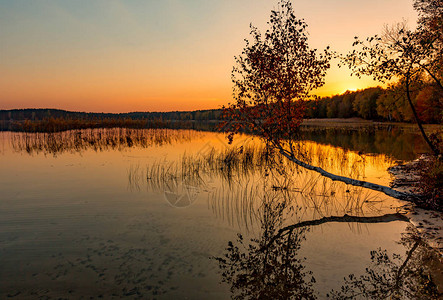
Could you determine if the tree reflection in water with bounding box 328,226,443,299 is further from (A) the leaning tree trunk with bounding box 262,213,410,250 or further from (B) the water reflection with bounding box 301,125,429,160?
(B) the water reflection with bounding box 301,125,429,160

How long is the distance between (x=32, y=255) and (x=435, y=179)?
16.4 meters

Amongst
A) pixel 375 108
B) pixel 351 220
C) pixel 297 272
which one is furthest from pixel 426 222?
pixel 375 108

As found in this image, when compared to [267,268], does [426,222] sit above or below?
above

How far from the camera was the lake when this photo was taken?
23.9ft

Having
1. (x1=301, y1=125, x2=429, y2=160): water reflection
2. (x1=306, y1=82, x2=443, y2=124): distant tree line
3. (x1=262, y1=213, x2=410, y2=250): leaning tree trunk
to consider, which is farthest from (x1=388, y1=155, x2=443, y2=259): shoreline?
(x1=306, y1=82, x2=443, y2=124): distant tree line

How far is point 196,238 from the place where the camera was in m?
10.3

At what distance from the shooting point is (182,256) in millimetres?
8883

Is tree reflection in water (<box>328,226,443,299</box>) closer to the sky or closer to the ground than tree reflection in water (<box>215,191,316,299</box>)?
closer to the sky

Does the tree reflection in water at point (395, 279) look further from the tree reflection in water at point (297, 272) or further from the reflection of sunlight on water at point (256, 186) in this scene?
the reflection of sunlight on water at point (256, 186)

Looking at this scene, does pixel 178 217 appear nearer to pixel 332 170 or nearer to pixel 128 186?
pixel 128 186

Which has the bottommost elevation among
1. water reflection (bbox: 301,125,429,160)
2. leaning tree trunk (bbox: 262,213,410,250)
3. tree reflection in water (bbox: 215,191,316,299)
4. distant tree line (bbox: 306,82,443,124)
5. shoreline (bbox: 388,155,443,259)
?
tree reflection in water (bbox: 215,191,316,299)

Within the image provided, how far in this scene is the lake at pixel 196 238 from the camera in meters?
7.29

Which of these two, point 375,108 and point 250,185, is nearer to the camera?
point 250,185

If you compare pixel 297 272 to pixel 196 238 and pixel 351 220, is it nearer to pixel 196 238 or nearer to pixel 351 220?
pixel 196 238
